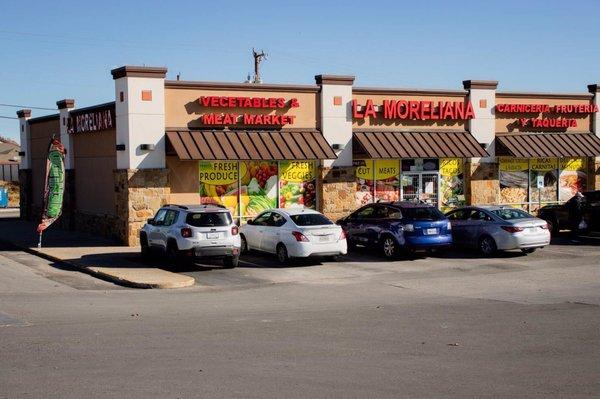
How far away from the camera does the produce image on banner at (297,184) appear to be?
89.9ft

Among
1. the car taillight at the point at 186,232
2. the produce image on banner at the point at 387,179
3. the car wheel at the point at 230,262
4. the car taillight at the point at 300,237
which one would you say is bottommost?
the car wheel at the point at 230,262

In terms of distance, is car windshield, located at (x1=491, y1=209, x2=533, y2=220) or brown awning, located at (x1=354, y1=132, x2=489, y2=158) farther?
brown awning, located at (x1=354, y1=132, x2=489, y2=158)

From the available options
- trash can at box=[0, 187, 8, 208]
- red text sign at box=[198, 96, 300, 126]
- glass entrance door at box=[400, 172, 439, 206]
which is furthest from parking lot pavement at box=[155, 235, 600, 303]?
trash can at box=[0, 187, 8, 208]

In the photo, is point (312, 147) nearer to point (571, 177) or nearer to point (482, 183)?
point (482, 183)

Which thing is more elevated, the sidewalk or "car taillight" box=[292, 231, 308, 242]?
"car taillight" box=[292, 231, 308, 242]

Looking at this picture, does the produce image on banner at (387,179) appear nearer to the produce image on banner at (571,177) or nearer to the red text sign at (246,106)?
the red text sign at (246,106)

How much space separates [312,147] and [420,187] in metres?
5.37

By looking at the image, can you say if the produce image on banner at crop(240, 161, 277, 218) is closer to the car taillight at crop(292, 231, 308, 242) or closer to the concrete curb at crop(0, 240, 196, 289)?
the car taillight at crop(292, 231, 308, 242)

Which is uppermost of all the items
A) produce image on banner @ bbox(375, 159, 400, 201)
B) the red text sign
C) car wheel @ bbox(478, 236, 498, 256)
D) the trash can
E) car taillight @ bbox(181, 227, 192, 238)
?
the red text sign

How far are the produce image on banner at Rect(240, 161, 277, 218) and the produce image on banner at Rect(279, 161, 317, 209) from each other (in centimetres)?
30

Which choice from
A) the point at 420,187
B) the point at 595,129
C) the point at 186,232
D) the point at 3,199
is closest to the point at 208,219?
the point at 186,232

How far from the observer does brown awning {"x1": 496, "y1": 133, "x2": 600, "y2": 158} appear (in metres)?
30.8

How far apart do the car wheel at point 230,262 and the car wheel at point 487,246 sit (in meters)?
7.46

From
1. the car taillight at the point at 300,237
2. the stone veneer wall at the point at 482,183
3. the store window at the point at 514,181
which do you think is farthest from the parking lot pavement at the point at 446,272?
the store window at the point at 514,181
